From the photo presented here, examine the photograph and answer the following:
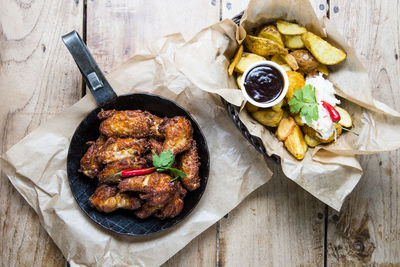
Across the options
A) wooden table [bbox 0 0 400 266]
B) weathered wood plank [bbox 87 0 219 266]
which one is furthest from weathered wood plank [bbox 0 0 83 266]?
weathered wood plank [bbox 87 0 219 266]

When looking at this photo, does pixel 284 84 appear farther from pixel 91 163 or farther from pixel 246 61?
pixel 91 163

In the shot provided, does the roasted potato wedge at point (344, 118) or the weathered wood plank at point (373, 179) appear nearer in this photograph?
the roasted potato wedge at point (344, 118)

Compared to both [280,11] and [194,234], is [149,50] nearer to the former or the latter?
[280,11]

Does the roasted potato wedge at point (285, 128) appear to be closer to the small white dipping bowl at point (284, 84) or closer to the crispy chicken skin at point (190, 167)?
the small white dipping bowl at point (284, 84)

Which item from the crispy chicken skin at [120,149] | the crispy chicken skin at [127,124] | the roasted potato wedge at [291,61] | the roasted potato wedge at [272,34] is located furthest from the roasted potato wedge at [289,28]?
the crispy chicken skin at [120,149]

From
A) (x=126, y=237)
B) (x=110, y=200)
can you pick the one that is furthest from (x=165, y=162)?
(x=126, y=237)
